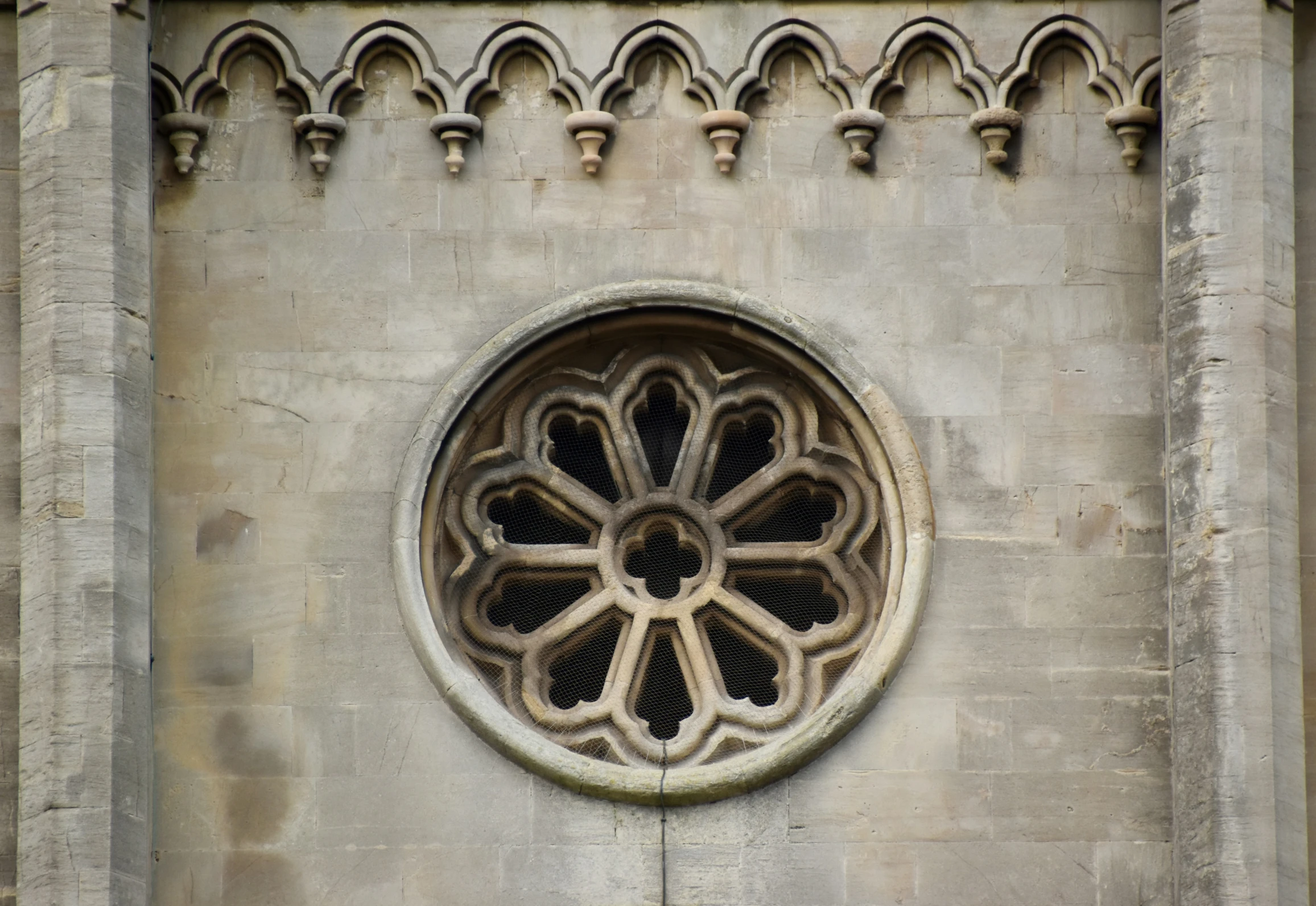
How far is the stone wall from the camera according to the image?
12.4 metres

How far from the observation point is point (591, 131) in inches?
511

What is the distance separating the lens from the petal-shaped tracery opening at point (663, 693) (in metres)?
13.0

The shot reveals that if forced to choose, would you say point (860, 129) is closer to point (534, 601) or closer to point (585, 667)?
point (534, 601)

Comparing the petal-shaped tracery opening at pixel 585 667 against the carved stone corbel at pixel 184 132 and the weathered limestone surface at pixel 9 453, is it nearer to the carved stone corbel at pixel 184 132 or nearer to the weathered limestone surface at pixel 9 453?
the weathered limestone surface at pixel 9 453

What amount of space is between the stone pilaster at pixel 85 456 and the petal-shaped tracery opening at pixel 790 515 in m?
3.09

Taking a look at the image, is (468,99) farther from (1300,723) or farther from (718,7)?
(1300,723)

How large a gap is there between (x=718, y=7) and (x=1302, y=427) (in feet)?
12.1

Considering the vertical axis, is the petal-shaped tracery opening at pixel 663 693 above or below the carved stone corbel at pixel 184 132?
below

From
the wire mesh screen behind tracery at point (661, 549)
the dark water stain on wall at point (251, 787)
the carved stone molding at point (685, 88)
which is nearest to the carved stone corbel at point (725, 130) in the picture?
the carved stone molding at point (685, 88)

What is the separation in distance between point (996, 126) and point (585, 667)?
3.51m

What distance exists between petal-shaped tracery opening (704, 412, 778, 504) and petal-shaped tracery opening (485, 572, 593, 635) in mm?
843

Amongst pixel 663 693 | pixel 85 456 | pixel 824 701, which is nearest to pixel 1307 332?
pixel 824 701

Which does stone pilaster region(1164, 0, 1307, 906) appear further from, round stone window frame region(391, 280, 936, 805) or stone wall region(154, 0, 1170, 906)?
round stone window frame region(391, 280, 936, 805)

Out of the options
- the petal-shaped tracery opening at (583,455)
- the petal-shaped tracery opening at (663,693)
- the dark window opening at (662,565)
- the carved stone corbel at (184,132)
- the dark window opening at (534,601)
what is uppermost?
the carved stone corbel at (184,132)
